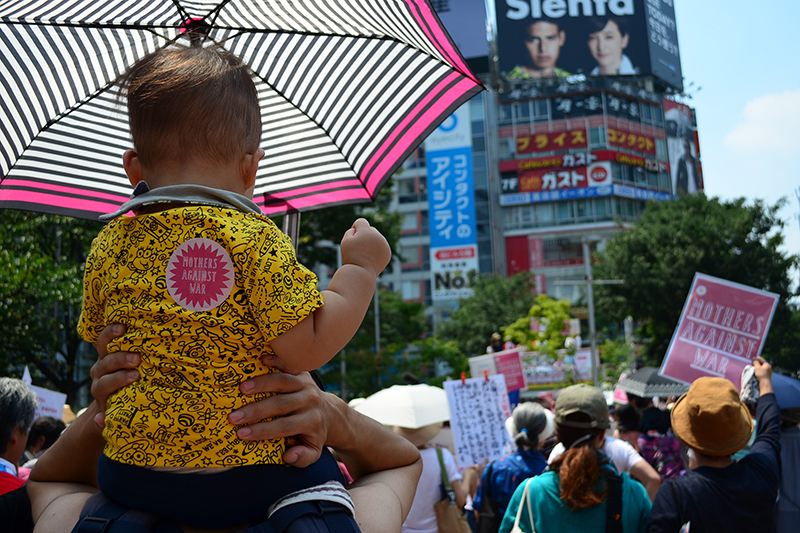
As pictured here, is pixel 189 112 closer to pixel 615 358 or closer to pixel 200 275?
pixel 200 275

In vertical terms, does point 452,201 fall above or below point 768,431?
above

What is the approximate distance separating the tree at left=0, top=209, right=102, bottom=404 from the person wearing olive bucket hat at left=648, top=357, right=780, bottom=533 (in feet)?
41.9

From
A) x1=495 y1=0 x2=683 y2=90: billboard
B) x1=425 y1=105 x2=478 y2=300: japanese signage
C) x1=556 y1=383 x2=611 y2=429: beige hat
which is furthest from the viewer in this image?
x1=495 y1=0 x2=683 y2=90: billboard

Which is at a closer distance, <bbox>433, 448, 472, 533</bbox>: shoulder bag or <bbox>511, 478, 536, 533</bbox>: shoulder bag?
<bbox>511, 478, 536, 533</bbox>: shoulder bag

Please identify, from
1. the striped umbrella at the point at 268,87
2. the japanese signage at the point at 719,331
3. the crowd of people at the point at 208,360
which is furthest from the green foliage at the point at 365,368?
the crowd of people at the point at 208,360

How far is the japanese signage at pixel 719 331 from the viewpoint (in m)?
6.05

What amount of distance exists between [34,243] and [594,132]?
155ft

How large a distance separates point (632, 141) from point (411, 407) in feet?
182

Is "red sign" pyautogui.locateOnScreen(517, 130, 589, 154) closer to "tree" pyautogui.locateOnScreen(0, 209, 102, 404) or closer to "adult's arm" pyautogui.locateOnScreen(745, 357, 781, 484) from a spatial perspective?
"tree" pyautogui.locateOnScreen(0, 209, 102, 404)

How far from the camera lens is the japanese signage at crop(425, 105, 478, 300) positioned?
54.4 m

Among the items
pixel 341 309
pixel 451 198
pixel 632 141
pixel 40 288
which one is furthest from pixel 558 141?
pixel 341 309

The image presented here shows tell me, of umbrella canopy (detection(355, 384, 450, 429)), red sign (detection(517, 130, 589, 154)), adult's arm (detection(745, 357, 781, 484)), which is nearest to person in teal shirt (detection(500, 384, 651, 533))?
adult's arm (detection(745, 357, 781, 484))

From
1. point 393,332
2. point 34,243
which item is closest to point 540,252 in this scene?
point 393,332

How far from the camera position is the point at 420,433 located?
191 inches
